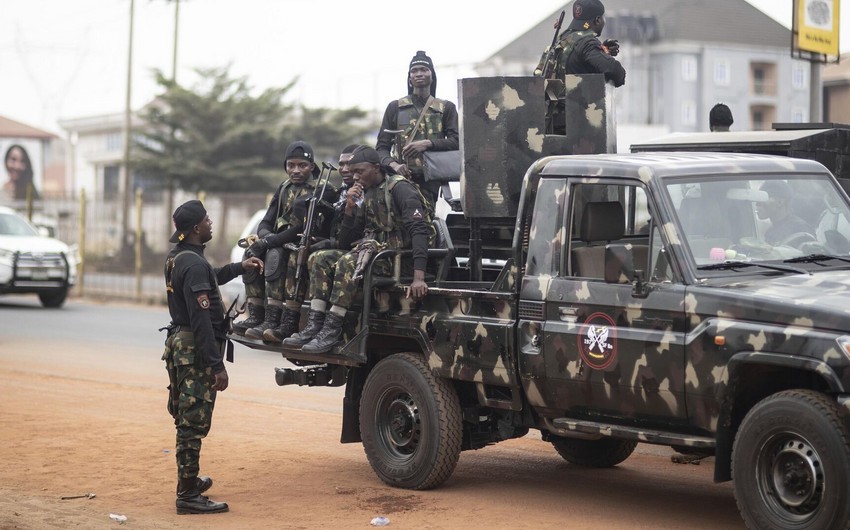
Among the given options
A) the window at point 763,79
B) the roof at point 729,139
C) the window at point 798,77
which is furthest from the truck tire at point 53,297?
the window at point 798,77

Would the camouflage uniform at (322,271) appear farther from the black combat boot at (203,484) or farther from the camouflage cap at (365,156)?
the black combat boot at (203,484)

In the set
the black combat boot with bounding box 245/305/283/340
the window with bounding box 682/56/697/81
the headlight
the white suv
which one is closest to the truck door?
the headlight

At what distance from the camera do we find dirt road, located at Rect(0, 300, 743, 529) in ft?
25.8

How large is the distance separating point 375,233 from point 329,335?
0.88 m

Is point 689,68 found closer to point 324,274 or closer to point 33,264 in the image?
point 33,264

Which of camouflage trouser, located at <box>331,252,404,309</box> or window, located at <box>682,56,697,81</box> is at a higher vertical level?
window, located at <box>682,56,697,81</box>

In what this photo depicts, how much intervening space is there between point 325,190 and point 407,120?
1078 millimetres

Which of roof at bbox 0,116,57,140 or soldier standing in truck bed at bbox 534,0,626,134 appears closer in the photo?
soldier standing in truck bed at bbox 534,0,626,134

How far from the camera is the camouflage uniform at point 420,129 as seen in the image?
10.3m

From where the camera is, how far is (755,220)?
7457 millimetres

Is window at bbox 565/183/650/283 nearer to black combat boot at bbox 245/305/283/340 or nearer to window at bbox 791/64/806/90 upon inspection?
black combat boot at bbox 245/305/283/340

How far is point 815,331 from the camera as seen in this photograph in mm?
6348

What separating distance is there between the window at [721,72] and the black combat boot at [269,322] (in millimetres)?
67754

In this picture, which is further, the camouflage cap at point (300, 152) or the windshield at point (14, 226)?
the windshield at point (14, 226)
